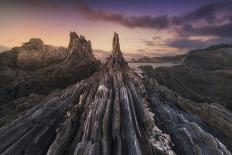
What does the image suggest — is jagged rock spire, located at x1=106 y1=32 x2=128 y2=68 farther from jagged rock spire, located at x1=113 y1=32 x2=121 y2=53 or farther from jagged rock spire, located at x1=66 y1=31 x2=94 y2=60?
jagged rock spire, located at x1=66 y1=31 x2=94 y2=60

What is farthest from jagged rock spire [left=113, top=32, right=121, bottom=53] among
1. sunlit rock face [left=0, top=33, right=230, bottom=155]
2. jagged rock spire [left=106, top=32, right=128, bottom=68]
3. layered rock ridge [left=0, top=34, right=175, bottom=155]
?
layered rock ridge [left=0, top=34, right=175, bottom=155]

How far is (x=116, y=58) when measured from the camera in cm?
5975

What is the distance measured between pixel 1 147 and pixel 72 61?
65273mm

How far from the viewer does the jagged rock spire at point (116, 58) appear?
58.1 metres

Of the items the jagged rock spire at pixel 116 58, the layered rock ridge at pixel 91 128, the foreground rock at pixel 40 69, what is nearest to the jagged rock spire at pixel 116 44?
the jagged rock spire at pixel 116 58

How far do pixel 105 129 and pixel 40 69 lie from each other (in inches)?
2823

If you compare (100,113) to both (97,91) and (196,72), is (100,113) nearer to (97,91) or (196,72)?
(97,91)

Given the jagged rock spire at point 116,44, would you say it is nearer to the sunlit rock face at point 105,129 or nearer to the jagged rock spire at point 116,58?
the jagged rock spire at point 116,58

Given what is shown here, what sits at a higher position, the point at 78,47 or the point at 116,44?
the point at 116,44

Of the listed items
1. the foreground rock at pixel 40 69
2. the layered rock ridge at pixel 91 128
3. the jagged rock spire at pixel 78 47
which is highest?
the jagged rock spire at pixel 78 47

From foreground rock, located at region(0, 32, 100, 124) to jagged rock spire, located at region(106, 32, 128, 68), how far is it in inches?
963

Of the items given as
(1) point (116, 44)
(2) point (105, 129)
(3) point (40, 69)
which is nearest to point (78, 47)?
(3) point (40, 69)

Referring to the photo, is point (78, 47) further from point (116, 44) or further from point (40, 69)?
point (116, 44)

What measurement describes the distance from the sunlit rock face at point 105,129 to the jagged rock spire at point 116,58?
1298cm
